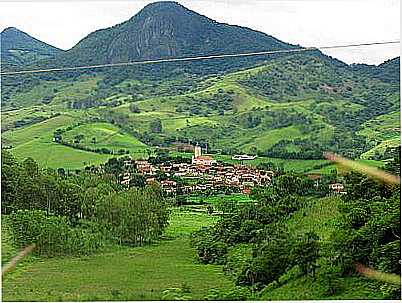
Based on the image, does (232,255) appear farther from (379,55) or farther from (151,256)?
(379,55)

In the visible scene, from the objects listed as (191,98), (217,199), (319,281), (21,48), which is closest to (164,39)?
(191,98)

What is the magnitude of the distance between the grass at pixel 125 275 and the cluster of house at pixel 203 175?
13cm

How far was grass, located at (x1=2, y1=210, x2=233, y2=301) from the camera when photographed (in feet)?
9.15

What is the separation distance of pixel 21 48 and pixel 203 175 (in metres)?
0.85

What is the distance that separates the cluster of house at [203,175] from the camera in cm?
290

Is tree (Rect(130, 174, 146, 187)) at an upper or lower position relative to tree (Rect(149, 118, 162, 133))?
lower

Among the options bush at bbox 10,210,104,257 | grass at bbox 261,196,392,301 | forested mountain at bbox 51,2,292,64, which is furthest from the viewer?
forested mountain at bbox 51,2,292,64

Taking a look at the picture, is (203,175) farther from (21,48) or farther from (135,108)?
(21,48)

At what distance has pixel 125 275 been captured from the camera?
2.85 meters

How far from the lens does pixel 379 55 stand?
286cm

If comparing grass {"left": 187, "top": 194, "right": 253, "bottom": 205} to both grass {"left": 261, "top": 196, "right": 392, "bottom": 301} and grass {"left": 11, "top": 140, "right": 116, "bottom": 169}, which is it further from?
grass {"left": 11, "top": 140, "right": 116, "bottom": 169}

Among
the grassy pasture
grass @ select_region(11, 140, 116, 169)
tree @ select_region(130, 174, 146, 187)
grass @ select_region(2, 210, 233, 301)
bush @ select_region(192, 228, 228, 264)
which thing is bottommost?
grass @ select_region(2, 210, 233, 301)

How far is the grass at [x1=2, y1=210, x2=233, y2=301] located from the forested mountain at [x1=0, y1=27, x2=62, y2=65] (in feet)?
2.61

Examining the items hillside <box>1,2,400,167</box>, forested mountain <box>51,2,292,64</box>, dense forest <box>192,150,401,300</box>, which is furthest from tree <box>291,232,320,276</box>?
forested mountain <box>51,2,292,64</box>
